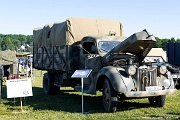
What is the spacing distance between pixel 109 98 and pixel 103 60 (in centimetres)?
152

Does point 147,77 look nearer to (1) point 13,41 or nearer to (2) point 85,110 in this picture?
(2) point 85,110

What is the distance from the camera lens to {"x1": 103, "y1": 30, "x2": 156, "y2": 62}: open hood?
8312mm

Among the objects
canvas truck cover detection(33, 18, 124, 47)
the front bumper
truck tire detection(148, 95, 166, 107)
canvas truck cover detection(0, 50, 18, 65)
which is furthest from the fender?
canvas truck cover detection(0, 50, 18, 65)

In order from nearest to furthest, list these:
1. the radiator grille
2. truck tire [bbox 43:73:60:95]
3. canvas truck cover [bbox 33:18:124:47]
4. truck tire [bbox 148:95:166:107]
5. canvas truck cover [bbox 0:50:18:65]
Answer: the radiator grille, truck tire [bbox 148:95:166:107], canvas truck cover [bbox 33:18:124:47], truck tire [bbox 43:73:60:95], canvas truck cover [bbox 0:50:18:65]

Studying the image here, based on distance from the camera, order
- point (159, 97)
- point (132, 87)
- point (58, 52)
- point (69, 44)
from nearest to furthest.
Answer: point (132, 87)
point (159, 97)
point (69, 44)
point (58, 52)

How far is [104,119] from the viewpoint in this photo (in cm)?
763

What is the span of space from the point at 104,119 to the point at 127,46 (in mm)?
2104

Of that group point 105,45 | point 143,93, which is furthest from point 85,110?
point 105,45

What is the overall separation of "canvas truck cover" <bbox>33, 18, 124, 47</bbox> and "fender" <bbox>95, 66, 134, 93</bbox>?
307cm

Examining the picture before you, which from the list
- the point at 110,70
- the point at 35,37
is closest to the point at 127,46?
the point at 110,70

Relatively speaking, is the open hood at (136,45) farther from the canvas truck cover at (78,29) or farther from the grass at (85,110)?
the canvas truck cover at (78,29)

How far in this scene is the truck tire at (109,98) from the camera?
8.40 metres

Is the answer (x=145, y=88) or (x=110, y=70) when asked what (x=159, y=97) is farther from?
(x=110, y=70)

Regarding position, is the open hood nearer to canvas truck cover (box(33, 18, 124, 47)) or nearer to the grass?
the grass
